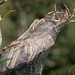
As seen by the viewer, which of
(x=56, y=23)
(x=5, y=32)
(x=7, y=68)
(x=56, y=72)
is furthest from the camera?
(x=5, y=32)

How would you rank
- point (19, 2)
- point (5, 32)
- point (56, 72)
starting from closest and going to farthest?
1. point (56, 72)
2. point (19, 2)
3. point (5, 32)

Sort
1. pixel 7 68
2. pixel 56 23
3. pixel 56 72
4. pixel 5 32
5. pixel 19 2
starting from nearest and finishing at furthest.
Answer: pixel 7 68 → pixel 56 23 → pixel 56 72 → pixel 19 2 → pixel 5 32

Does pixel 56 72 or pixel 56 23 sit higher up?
pixel 56 23

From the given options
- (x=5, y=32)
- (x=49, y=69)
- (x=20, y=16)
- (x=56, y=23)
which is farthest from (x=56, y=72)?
(x=56, y=23)

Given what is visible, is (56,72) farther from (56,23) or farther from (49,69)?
(56,23)

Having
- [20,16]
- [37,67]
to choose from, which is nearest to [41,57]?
[37,67]

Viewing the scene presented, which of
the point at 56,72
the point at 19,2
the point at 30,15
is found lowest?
the point at 56,72

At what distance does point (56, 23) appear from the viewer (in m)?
0.90

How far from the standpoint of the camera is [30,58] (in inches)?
29.5

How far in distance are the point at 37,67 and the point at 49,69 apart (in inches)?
77.2

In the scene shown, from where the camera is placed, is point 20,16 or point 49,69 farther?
point 20,16

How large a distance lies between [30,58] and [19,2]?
7.51ft

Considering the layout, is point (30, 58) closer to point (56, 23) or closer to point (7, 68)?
point (7, 68)

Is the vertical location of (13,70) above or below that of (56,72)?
above
